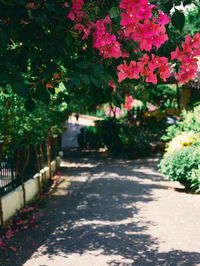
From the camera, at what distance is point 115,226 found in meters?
6.84

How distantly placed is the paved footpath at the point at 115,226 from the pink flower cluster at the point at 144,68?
3693mm

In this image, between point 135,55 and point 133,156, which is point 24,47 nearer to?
point 135,55

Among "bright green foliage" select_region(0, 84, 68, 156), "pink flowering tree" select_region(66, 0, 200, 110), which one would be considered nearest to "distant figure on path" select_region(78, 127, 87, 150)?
"bright green foliage" select_region(0, 84, 68, 156)

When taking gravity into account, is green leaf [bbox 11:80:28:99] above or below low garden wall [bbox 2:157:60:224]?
above

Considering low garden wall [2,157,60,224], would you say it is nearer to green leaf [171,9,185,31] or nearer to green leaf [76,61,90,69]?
green leaf [76,61,90,69]

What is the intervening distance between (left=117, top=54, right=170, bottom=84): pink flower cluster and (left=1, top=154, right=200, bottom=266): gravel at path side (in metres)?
3.70

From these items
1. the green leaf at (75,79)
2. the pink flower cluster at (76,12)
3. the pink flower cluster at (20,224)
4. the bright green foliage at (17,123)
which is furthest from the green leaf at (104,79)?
the pink flower cluster at (20,224)

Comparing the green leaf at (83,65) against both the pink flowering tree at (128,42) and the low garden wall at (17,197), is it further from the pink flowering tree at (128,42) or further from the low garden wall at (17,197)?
the low garden wall at (17,197)

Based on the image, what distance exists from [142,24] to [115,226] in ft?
17.8

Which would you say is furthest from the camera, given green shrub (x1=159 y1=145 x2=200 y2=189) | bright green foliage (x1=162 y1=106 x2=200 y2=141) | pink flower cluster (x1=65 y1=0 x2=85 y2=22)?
bright green foliage (x1=162 y1=106 x2=200 y2=141)

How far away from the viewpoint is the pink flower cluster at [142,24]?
210cm

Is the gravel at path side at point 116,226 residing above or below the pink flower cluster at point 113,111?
below

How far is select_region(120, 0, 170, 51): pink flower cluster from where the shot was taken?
210 cm

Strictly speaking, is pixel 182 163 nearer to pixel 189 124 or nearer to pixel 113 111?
pixel 189 124
